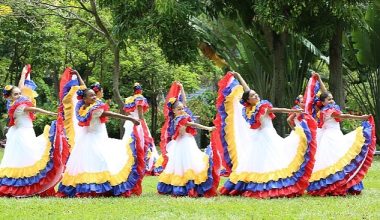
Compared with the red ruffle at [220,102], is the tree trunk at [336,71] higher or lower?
higher

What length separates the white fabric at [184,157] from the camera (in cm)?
1018

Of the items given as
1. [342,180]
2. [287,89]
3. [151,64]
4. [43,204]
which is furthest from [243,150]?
[151,64]

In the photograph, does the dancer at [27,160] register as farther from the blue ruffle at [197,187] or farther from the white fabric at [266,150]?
the white fabric at [266,150]

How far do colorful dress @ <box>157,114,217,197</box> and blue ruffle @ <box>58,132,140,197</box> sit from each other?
577mm

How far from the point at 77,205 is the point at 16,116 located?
2383mm

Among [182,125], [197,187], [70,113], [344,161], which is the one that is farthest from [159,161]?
[344,161]

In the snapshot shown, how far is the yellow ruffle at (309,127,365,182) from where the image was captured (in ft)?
32.5

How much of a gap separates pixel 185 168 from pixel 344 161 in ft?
7.44

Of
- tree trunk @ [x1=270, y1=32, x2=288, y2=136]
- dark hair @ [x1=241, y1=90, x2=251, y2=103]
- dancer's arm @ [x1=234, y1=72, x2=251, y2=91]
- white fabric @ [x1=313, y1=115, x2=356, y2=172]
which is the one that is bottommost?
white fabric @ [x1=313, y1=115, x2=356, y2=172]

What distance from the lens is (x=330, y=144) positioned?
33.5 ft

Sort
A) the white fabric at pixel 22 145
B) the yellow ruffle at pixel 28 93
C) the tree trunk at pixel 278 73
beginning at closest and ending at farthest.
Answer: the white fabric at pixel 22 145 → the yellow ruffle at pixel 28 93 → the tree trunk at pixel 278 73

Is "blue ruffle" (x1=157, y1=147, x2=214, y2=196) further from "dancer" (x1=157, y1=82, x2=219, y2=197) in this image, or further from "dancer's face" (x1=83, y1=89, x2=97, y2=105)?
"dancer's face" (x1=83, y1=89, x2=97, y2=105)

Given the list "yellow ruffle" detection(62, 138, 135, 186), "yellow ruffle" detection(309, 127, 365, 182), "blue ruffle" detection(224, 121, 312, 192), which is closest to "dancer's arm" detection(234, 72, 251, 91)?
"blue ruffle" detection(224, 121, 312, 192)

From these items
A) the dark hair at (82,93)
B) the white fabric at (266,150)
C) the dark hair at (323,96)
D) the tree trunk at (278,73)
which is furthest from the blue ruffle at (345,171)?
the tree trunk at (278,73)
